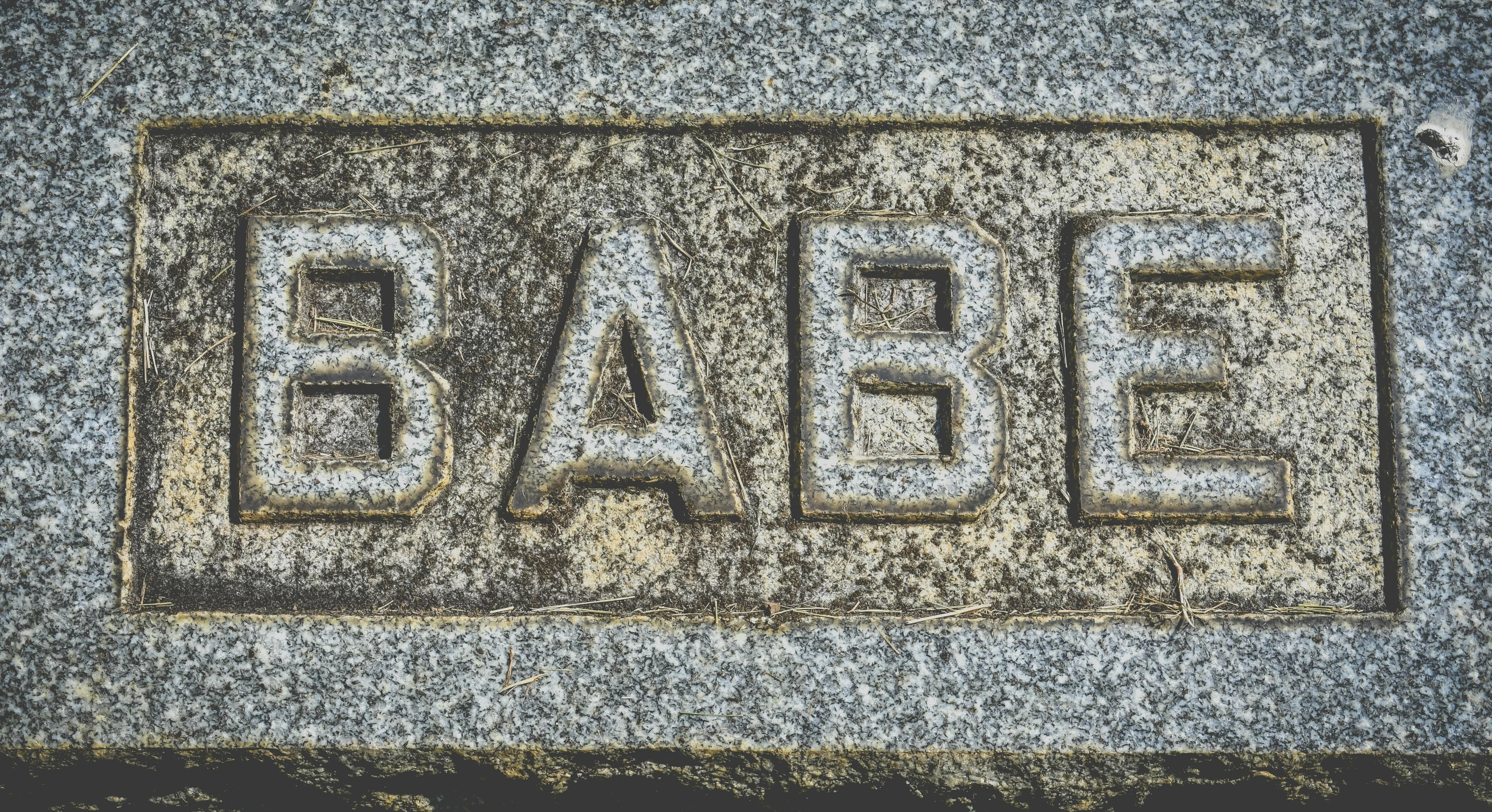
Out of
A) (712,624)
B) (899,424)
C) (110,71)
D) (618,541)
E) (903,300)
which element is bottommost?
(712,624)

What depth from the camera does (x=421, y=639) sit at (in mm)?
1420

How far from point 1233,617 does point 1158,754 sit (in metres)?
0.26

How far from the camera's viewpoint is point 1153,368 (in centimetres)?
145

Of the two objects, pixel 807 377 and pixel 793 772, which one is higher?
pixel 807 377

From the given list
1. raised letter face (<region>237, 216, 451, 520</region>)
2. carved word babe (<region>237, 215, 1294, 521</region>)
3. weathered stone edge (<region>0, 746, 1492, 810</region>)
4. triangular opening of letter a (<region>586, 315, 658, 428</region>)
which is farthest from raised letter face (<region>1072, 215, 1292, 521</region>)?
raised letter face (<region>237, 216, 451, 520</region>)

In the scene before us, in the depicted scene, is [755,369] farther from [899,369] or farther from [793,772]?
[793,772]

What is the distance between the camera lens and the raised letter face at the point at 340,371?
1.43 meters

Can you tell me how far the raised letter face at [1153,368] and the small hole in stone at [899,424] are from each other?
0.24m

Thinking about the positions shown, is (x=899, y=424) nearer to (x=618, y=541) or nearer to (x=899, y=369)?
(x=899, y=369)

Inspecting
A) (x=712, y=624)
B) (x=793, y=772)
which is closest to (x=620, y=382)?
(x=712, y=624)

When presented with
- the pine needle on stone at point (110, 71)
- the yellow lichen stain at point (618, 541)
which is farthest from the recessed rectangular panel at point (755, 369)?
the pine needle on stone at point (110, 71)

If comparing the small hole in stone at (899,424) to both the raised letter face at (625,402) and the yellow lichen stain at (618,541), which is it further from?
the yellow lichen stain at (618,541)

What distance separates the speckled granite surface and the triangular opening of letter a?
352mm

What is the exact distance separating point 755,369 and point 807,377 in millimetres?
90
